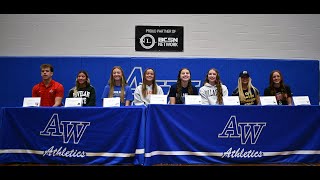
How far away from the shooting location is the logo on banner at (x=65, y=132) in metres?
3.25

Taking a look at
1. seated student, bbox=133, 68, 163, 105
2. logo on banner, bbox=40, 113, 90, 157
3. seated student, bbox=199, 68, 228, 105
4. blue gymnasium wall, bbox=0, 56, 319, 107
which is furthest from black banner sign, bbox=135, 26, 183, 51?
logo on banner, bbox=40, 113, 90, 157

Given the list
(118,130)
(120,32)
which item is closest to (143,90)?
(118,130)

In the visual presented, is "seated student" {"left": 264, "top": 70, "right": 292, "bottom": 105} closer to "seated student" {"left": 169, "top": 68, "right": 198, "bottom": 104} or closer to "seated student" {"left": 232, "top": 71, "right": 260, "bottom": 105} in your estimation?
"seated student" {"left": 232, "top": 71, "right": 260, "bottom": 105}

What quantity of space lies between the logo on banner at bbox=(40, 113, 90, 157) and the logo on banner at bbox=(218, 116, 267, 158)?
1.67m

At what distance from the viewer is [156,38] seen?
6.56m

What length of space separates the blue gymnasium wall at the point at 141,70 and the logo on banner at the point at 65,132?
3128mm

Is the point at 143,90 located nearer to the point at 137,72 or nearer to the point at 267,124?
the point at 267,124

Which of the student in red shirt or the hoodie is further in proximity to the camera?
the student in red shirt

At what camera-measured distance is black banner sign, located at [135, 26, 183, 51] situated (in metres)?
6.56

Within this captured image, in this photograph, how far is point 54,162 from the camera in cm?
327

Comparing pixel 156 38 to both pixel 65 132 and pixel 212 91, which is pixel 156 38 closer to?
pixel 212 91

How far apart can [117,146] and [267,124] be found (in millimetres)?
1817

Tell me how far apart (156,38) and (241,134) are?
12.7 ft

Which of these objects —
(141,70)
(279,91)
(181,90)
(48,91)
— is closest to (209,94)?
(181,90)
